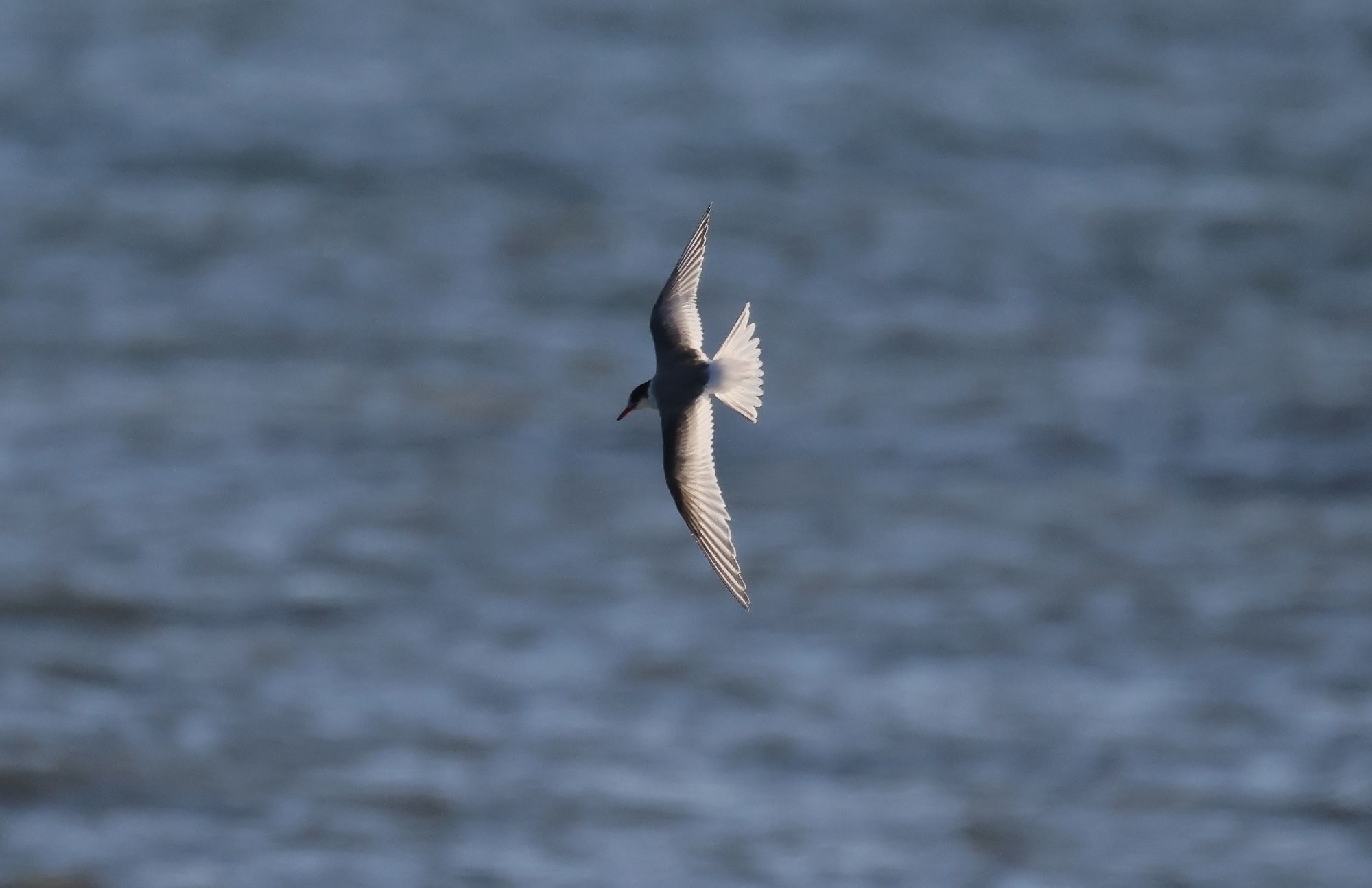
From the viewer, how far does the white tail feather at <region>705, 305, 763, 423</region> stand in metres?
4.66

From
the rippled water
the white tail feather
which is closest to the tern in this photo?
the white tail feather

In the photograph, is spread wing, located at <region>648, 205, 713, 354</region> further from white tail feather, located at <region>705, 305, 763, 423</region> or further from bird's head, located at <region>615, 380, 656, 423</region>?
white tail feather, located at <region>705, 305, 763, 423</region>

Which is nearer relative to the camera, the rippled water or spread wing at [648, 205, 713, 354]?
spread wing at [648, 205, 713, 354]

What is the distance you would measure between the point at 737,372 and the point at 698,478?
0.29 metres

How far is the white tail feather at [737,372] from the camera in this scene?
4664mm

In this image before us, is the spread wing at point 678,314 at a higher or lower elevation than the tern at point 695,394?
higher

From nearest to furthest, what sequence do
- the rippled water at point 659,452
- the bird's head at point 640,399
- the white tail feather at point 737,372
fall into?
the white tail feather at point 737,372 < the bird's head at point 640,399 < the rippled water at point 659,452

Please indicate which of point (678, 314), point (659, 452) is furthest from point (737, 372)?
point (659, 452)

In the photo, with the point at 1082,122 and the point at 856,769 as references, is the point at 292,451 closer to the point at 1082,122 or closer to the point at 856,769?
the point at 856,769

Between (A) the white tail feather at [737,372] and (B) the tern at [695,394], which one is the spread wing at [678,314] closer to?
(B) the tern at [695,394]

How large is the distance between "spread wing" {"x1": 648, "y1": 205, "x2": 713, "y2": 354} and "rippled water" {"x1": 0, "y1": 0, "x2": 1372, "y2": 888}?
8.94 ft

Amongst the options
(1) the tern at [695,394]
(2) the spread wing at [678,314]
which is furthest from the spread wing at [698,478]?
(2) the spread wing at [678,314]

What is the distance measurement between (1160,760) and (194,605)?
14.1ft

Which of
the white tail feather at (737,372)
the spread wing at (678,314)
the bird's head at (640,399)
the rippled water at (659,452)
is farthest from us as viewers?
the rippled water at (659,452)
